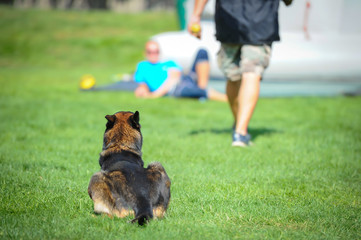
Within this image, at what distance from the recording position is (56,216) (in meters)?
3.23

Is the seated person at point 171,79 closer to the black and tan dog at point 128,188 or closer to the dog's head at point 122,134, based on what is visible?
the dog's head at point 122,134

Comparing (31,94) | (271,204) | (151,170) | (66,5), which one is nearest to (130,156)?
(151,170)

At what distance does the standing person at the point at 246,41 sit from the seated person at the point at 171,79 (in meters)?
A: 4.19

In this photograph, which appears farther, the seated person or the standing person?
the seated person

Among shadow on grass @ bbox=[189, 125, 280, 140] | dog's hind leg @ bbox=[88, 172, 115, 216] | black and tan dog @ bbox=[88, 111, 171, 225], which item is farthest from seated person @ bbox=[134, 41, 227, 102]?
dog's hind leg @ bbox=[88, 172, 115, 216]

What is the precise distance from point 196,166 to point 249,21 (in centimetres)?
194

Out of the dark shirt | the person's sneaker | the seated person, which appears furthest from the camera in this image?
the seated person

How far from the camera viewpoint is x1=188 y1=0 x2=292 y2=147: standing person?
5.69m

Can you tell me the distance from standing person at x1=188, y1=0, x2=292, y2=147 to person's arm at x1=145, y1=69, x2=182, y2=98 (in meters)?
4.78

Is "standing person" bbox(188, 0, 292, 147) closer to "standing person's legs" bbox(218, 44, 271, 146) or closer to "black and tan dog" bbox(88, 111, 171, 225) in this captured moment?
"standing person's legs" bbox(218, 44, 271, 146)

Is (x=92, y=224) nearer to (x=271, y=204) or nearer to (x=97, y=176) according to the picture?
(x=97, y=176)

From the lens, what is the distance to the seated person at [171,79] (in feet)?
34.0

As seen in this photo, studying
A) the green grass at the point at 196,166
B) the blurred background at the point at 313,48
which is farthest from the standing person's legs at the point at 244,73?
the blurred background at the point at 313,48

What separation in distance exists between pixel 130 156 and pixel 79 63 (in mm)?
19338
